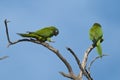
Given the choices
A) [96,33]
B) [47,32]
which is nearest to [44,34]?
[47,32]

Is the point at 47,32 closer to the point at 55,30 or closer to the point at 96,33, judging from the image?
the point at 55,30

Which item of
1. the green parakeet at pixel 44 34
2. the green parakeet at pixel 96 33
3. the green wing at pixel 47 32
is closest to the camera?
the green parakeet at pixel 44 34

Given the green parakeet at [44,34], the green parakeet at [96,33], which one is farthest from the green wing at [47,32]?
the green parakeet at [96,33]

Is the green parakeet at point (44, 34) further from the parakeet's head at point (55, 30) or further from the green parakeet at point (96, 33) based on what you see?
the green parakeet at point (96, 33)

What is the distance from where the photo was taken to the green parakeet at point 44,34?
293 inches

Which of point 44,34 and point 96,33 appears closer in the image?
point 44,34

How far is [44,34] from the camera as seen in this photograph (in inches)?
306

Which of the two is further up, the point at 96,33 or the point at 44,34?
the point at 96,33

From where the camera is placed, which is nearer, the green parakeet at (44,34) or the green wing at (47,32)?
the green parakeet at (44,34)

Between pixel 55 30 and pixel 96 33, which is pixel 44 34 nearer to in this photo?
pixel 55 30

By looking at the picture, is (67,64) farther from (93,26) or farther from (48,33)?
(93,26)

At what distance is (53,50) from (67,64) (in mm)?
428

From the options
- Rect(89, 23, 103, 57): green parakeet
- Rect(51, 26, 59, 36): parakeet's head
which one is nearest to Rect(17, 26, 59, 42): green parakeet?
Rect(51, 26, 59, 36): parakeet's head

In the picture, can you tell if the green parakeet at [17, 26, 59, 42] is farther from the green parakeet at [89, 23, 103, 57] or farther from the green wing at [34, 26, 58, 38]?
the green parakeet at [89, 23, 103, 57]
